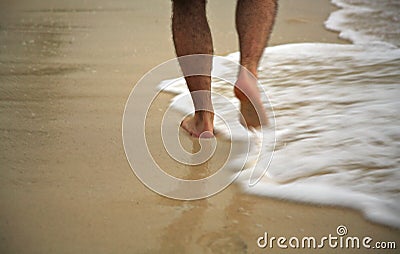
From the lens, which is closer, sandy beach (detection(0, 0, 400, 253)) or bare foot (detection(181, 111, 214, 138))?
sandy beach (detection(0, 0, 400, 253))

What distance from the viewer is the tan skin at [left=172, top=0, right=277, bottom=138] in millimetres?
1869

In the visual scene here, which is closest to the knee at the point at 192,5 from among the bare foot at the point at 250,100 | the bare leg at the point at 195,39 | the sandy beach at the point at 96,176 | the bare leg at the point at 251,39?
the bare leg at the point at 195,39

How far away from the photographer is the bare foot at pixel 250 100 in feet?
6.27

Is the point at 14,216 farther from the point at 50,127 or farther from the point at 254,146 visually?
the point at 254,146

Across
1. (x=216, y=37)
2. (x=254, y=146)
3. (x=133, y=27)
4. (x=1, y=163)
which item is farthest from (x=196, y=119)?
(x=133, y=27)

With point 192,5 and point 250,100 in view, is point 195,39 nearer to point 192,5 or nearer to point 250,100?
point 192,5

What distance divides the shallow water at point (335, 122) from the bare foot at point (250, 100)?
8 cm

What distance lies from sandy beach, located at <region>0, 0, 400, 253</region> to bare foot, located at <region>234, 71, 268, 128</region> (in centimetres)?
24

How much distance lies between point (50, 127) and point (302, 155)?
2.84 ft

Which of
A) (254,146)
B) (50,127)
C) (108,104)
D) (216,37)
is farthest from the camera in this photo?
(216,37)

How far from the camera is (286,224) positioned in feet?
4.67

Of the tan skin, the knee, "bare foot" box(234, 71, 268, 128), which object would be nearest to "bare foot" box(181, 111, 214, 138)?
the tan skin

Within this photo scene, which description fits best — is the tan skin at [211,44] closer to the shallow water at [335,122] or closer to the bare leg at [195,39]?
the bare leg at [195,39]

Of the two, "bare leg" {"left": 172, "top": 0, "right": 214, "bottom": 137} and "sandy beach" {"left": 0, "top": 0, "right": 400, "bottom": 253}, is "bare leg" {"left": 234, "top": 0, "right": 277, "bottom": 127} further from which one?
"sandy beach" {"left": 0, "top": 0, "right": 400, "bottom": 253}
